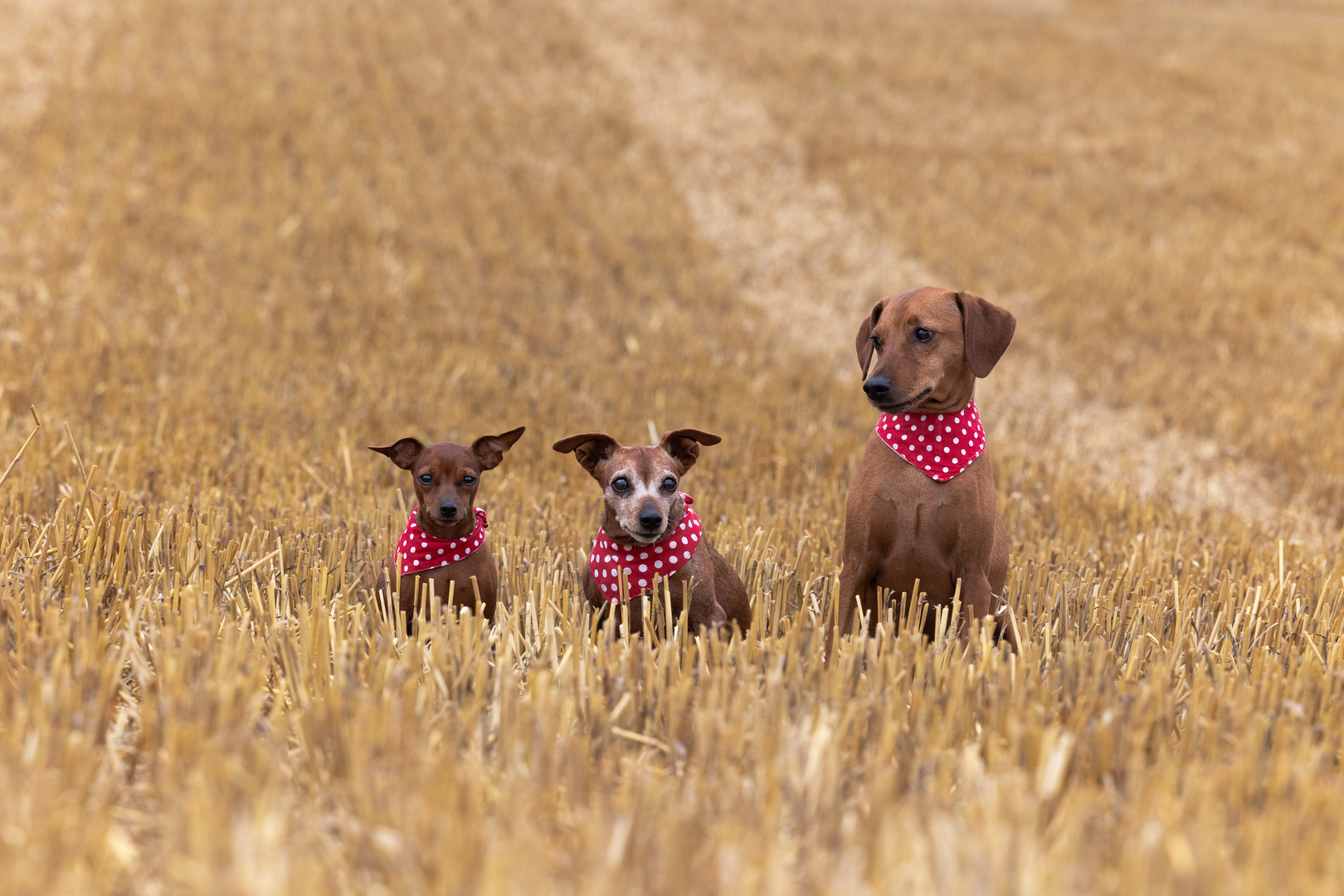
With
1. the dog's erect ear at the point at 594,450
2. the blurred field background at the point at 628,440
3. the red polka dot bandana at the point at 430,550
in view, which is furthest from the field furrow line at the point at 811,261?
the red polka dot bandana at the point at 430,550

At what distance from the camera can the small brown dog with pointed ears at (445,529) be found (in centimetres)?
364

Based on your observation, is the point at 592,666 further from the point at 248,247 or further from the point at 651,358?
the point at 248,247

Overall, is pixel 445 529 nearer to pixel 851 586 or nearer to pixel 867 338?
pixel 851 586

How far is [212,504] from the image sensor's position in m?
4.82

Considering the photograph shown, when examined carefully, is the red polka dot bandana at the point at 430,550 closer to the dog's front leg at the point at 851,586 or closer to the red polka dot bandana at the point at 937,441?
the dog's front leg at the point at 851,586

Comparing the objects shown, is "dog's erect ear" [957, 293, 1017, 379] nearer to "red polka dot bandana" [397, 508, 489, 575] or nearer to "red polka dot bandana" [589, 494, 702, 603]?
"red polka dot bandana" [589, 494, 702, 603]

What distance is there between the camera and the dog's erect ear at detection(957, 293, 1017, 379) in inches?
135

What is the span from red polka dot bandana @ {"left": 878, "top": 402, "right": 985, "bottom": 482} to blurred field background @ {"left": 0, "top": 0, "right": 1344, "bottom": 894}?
2.16ft

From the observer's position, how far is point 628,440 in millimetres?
7602

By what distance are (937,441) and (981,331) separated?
16.7 inches

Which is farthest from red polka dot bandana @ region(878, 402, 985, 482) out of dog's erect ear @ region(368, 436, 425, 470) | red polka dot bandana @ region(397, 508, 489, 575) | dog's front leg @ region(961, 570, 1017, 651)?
dog's erect ear @ region(368, 436, 425, 470)

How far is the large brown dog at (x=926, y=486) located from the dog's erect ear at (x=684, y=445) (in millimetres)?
639

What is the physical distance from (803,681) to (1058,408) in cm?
858

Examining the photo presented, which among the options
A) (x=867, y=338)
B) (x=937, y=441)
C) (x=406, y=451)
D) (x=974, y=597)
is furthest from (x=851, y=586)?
(x=406, y=451)
